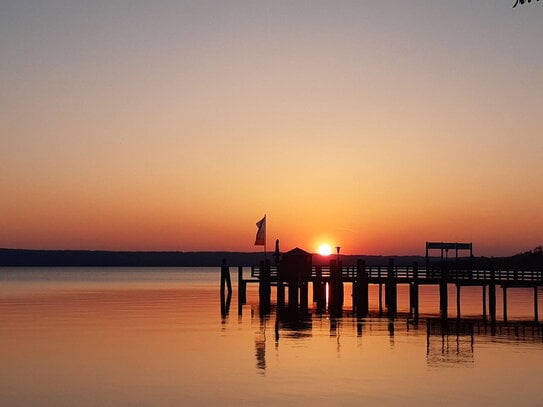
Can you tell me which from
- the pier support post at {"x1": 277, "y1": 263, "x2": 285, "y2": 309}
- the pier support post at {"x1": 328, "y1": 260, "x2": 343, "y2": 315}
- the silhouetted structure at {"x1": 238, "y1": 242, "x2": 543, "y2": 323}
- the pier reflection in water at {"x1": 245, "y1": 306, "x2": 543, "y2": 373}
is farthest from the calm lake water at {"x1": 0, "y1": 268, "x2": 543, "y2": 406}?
the pier support post at {"x1": 277, "y1": 263, "x2": 285, "y2": 309}

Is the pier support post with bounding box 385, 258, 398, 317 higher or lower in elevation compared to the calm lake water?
higher

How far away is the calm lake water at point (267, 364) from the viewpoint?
31578mm

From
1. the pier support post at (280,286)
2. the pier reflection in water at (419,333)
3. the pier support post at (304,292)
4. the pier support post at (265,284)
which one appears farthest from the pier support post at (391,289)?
the pier support post at (265,284)

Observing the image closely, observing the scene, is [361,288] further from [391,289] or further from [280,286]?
[280,286]

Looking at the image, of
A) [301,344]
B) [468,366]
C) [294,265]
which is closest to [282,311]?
[294,265]

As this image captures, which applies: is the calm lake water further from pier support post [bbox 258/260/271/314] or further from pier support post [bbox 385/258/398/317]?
pier support post [bbox 258/260/271/314]

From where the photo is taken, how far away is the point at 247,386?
33.6m

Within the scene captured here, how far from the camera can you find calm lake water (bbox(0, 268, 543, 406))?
104ft

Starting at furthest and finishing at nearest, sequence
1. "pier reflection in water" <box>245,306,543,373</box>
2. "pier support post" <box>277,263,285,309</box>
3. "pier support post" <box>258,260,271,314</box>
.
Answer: "pier support post" <box>258,260,271,314</box> → "pier support post" <box>277,263,285,309</box> → "pier reflection in water" <box>245,306,543,373</box>

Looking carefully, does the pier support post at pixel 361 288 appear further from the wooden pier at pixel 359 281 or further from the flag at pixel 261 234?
the flag at pixel 261 234

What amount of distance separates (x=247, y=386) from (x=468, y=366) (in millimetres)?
9717

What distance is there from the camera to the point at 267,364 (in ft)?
128

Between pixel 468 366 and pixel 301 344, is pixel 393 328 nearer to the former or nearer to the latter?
pixel 301 344

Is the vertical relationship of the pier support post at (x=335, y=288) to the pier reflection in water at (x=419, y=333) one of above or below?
above
